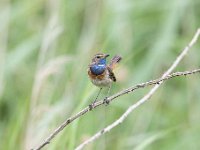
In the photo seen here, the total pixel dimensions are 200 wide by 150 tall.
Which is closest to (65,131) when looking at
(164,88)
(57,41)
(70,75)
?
(70,75)

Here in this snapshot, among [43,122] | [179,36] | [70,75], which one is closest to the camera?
[43,122]

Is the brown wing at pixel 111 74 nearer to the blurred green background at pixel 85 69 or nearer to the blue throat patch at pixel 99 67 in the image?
the blue throat patch at pixel 99 67

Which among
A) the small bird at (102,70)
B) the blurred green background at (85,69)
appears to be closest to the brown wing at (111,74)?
the small bird at (102,70)

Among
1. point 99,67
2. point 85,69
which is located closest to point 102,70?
point 99,67

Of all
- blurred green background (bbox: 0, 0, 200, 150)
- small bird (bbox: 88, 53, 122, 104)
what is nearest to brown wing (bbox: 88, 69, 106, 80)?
small bird (bbox: 88, 53, 122, 104)

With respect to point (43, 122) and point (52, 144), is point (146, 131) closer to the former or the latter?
point (43, 122)

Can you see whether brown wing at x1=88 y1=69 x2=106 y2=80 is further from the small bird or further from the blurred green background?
the blurred green background
